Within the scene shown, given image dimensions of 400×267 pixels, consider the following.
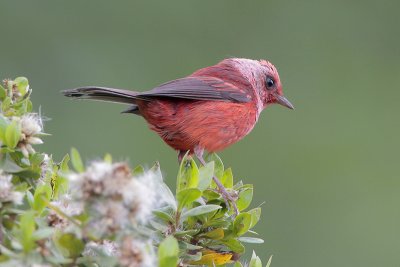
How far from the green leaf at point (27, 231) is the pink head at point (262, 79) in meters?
4.27

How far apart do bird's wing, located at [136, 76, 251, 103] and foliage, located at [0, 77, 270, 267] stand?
214cm

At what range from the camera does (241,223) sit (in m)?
2.88

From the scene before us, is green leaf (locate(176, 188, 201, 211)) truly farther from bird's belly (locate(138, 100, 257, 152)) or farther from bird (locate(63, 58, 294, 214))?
bird's belly (locate(138, 100, 257, 152))

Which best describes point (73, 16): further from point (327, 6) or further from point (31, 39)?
point (327, 6)

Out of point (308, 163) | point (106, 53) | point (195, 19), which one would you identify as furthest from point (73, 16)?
point (308, 163)

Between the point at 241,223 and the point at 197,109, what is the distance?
2.65 m

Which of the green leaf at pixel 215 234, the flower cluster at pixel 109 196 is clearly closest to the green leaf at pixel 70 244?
the flower cluster at pixel 109 196

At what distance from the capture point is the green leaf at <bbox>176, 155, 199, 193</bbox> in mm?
2734

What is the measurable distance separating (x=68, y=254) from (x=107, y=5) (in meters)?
8.44

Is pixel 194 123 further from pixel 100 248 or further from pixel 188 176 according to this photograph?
pixel 100 248

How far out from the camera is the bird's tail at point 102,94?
4729 mm

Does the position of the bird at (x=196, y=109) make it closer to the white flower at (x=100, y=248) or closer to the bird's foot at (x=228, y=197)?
the bird's foot at (x=228, y=197)

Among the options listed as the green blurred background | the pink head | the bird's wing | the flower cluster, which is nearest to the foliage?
the flower cluster

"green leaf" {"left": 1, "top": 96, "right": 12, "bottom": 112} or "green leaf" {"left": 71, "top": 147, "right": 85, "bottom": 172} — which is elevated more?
"green leaf" {"left": 1, "top": 96, "right": 12, "bottom": 112}
